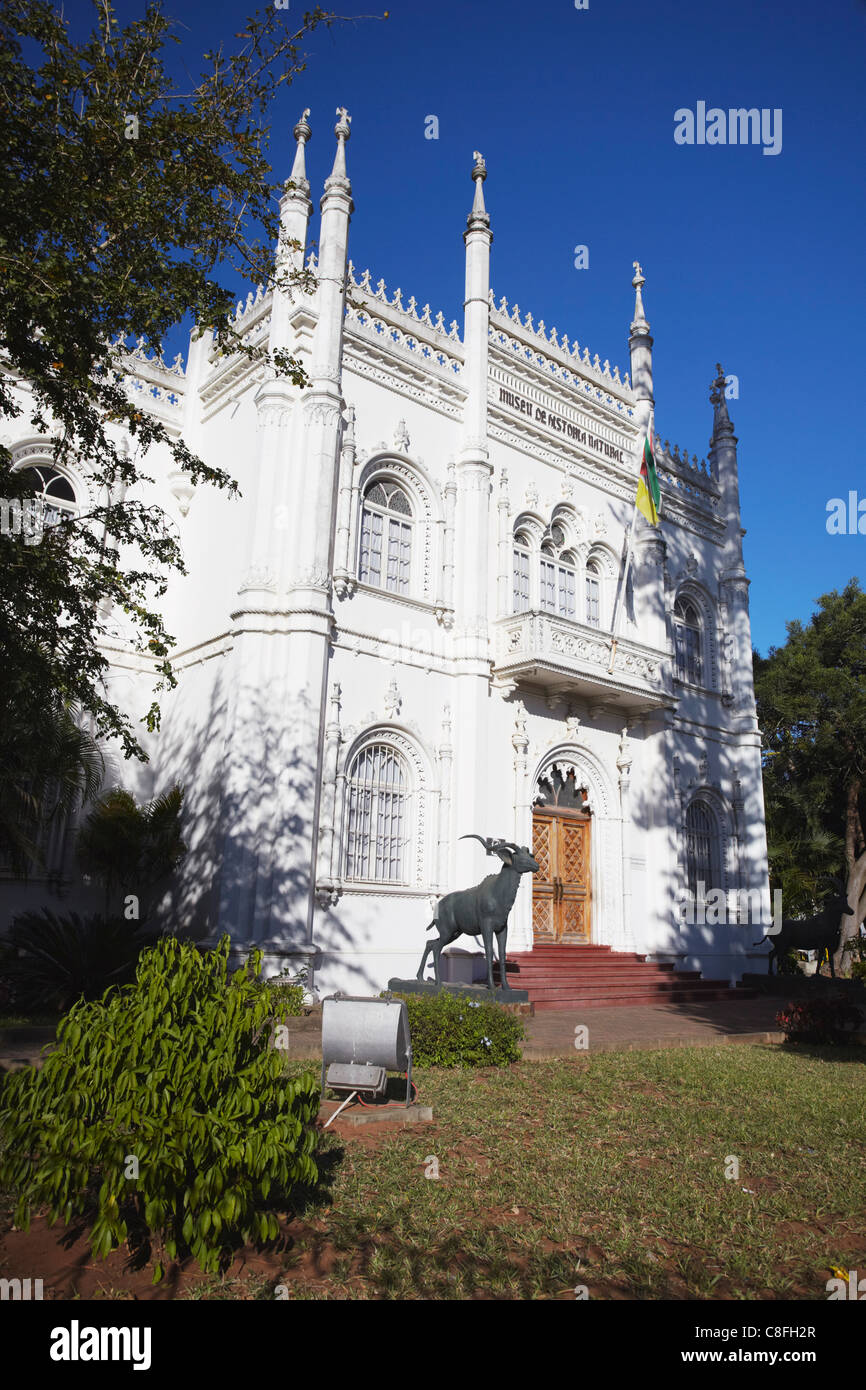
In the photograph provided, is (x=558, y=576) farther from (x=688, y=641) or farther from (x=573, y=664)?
(x=688, y=641)

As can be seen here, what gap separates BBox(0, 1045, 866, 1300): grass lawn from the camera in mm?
4250

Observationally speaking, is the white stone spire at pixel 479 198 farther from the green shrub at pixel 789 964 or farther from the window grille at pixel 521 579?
the green shrub at pixel 789 964

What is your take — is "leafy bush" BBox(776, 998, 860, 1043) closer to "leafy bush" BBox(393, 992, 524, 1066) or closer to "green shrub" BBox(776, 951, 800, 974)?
"leafy bush" BBox(393, 992, 524, 1066)

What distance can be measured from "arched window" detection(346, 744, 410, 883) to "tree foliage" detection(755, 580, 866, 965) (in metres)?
12.4

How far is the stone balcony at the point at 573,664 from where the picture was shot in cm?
1686

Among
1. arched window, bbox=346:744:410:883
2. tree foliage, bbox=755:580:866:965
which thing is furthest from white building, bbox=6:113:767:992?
tree foliage, bbox=755:580:866:965

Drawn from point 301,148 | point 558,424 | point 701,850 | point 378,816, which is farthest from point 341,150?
point 701,850

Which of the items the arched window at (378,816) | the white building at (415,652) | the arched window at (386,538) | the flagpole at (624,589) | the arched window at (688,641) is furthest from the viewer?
the arched window at (688,641)

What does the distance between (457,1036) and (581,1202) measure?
4.12 metres

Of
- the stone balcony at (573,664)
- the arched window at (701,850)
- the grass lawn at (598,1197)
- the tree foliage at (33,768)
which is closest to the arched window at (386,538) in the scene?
the stone balcony at (573,664)

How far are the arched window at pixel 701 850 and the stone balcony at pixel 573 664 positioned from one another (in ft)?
11.9

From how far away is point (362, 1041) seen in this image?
22.4 feet

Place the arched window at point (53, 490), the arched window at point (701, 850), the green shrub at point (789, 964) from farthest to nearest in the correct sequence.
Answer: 1. the green shrub at point (789, 964)
2. the arched window at point (701, 850)
3. the arched window at point (53, 490)
